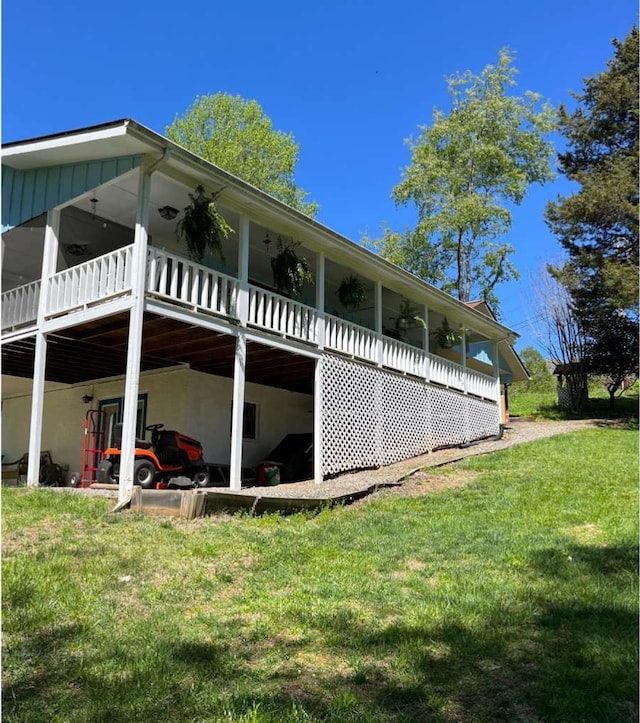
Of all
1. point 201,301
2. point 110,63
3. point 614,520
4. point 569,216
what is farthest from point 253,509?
point 569,216

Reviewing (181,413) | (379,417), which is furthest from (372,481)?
(181,413)

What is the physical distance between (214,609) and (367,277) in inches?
417

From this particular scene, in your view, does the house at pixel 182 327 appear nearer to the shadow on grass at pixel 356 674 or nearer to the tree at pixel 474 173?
the shadow on grass at pixel 356 674

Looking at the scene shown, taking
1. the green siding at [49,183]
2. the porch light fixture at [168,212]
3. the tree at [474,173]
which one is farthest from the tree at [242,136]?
the porch light fixture at [168,212]

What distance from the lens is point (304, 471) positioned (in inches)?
550

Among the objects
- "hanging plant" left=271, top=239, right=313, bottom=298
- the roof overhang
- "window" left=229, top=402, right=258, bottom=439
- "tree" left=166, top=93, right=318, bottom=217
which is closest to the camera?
the roof overhang

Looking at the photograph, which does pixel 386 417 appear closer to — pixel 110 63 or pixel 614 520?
pixel 614 520

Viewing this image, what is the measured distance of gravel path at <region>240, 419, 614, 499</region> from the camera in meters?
9.98

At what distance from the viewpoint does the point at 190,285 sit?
429 inches

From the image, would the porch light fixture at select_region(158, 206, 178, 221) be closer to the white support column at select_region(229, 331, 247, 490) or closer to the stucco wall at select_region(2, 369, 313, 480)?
the white support column at select_region(229, 331, 247, 490)

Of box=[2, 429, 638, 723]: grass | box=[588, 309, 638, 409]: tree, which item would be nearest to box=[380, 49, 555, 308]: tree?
box=[588, 309, 638, 409]: tree

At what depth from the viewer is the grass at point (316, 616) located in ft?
11.1

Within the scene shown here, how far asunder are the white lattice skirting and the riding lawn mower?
246cm

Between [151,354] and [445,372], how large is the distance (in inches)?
323
